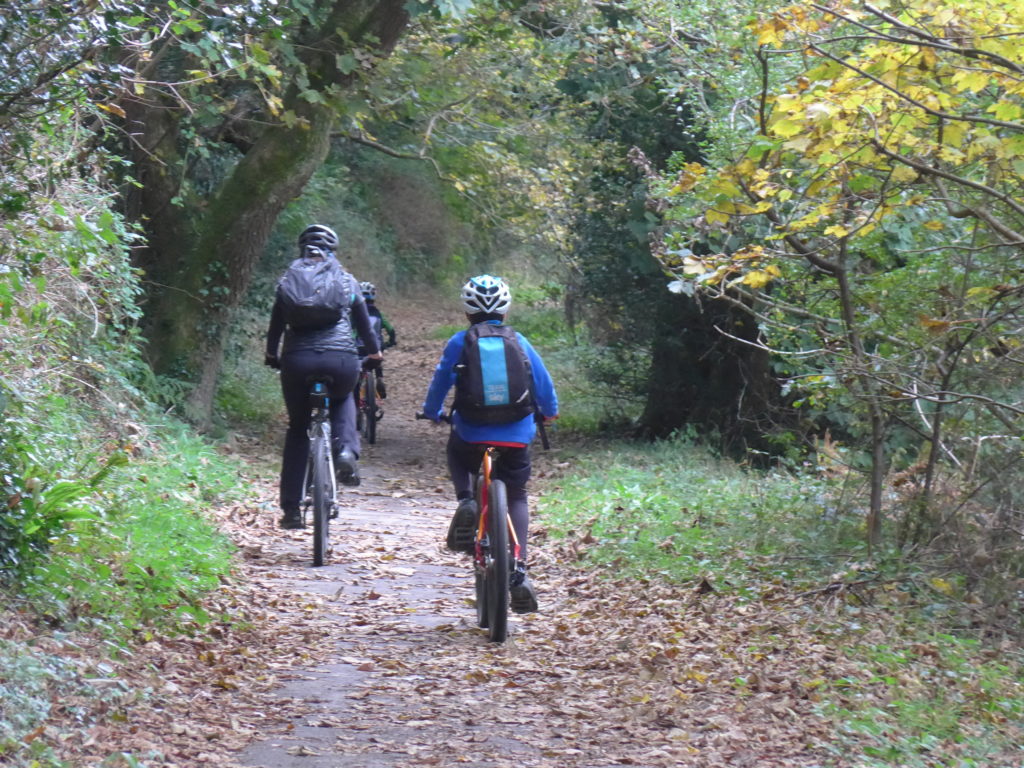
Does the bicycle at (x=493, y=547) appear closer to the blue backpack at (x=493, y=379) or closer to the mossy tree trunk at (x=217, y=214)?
the blue backpack at (x=493, y=379)

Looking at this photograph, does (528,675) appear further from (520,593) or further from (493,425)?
(493,425)

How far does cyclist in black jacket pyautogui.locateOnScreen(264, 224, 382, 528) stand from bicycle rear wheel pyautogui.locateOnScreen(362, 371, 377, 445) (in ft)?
26.0

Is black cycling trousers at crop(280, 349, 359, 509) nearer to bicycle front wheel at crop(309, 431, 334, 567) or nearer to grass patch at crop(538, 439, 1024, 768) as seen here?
bicycle front wheel at crop(309, 431, 334, 567)

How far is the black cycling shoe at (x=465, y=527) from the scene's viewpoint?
23.9 ft

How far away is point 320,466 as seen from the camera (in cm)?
895

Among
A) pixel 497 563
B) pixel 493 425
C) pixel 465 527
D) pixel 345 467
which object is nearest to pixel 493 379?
pixel 493 425

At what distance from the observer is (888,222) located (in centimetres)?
849

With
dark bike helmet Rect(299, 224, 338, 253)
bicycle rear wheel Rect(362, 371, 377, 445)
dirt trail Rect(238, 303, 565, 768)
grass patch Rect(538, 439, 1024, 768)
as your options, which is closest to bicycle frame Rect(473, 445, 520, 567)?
dirt trail Rect(238, 303, 565, 768)

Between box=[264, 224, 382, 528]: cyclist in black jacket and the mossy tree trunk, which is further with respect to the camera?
the mossy tree trunk

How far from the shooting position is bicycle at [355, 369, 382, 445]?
17.6m

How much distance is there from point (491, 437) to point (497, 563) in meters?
0.75

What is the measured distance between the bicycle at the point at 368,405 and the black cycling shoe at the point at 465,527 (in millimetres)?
10060

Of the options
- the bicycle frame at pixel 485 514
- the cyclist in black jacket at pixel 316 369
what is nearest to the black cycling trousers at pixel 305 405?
the cyclist in black jacket at pixel 316 369

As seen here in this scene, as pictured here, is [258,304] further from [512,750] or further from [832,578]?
[512,750]
